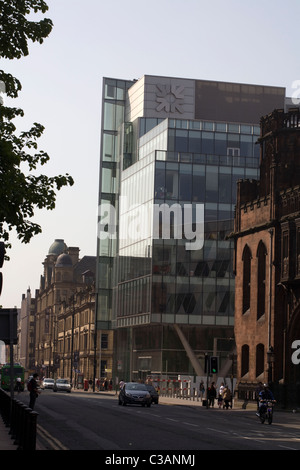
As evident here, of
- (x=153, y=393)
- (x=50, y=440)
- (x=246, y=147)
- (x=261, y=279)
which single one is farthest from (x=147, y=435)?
(x=246, y=147)

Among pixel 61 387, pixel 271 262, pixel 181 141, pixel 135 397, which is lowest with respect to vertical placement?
pixel 61 387

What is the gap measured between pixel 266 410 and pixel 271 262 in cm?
1762

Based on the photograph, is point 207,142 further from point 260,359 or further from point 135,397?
point 135,397

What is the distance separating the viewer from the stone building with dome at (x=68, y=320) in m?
123

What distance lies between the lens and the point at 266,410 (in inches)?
1532

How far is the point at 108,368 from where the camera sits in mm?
119125

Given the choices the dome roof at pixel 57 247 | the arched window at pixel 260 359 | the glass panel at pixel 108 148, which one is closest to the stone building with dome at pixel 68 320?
the dome roof at pixel 57 247

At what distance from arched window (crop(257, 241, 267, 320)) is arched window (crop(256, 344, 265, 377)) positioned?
1878mm

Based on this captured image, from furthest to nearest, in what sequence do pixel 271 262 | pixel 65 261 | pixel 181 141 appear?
pixel 65 261
pixel 181 141
pixel 271 262

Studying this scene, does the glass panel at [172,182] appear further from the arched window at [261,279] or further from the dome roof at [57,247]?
the dome roof at [57,247]

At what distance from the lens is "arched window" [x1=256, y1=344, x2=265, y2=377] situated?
189 ft

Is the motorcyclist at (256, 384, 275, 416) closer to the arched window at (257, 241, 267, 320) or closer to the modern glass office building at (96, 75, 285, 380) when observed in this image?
the arched window at (257, 241, 267, 320)

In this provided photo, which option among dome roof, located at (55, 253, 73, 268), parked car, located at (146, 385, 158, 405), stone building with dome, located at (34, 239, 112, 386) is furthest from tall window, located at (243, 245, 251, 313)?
dome roof, located at (55, 253, 73, 268)

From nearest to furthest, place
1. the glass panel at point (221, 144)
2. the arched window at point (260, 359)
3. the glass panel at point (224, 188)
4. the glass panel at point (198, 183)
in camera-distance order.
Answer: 1. the arched window at point (260, 359)
2. the glass panel at point (198, 183)
3. the glass panel at point (224, 188)
4. the glass panel at point (221, 144)
